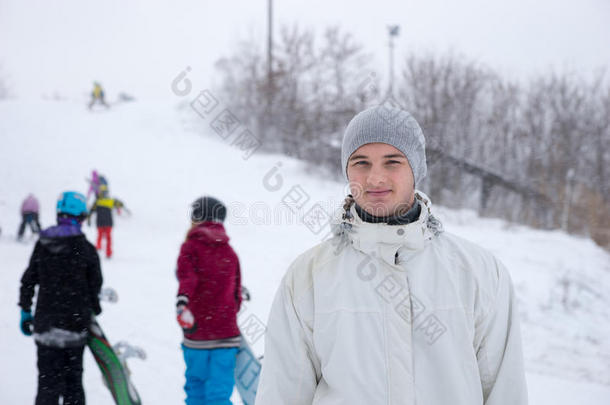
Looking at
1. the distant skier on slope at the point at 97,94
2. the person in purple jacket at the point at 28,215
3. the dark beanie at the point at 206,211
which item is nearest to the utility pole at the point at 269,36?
the distant skier on slope at the point at 97,94

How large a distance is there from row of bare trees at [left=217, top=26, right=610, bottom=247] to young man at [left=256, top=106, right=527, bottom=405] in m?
10.6

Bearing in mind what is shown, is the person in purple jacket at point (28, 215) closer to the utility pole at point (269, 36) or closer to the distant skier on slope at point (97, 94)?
the utility pole at point (269, 36)

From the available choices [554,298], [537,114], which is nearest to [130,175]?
[554,298]

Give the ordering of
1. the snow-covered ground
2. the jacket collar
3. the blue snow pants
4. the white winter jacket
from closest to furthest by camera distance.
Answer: the white winter jacket, the jacket collar, the blue snow pants, the snow-covered ground

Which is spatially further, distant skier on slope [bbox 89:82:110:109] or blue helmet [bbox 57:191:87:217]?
distant skier on slope [bbox 89:82:110:109]

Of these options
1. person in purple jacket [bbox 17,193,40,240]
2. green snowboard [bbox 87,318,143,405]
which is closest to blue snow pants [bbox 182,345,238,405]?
green snowboard [bbox 87,318,143,405]

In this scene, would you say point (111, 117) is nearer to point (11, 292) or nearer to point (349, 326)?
point (11, 292)

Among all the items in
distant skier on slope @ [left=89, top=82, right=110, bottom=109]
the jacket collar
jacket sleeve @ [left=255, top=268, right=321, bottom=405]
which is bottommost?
jacket sleeve @ [left=255, top=268, right=321, bottom=405]


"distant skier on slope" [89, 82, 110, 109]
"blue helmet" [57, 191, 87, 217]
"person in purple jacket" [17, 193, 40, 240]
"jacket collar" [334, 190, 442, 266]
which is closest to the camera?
"jacket collar" [334, 190, 442, 266]

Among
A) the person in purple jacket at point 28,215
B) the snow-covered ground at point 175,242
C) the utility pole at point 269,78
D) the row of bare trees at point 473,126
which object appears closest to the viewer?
the snow-covered ground at point 175,242

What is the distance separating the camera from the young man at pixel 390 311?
50.4 inches

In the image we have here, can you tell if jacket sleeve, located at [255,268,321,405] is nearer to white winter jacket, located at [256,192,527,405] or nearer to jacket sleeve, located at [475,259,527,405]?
white winter jacket, located at [256,192,527,405]

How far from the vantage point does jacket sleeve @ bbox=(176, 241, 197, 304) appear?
285 cm

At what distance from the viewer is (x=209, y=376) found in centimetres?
289
